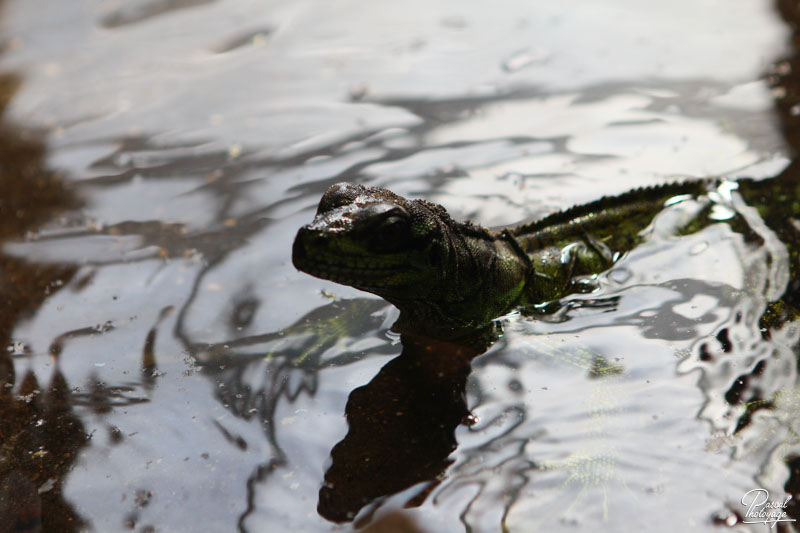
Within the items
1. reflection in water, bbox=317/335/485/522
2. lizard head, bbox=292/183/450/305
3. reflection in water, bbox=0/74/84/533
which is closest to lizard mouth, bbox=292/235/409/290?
lizard head, bbox=292/183/450/305

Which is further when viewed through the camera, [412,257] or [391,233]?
[412,257]

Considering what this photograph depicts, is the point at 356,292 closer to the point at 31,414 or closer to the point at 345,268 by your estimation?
the point at 345,268

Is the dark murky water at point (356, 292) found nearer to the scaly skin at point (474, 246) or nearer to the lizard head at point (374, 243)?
the scaly skin at point (474, 246)

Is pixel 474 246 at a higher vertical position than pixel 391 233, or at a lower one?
lower

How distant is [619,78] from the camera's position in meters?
6.82

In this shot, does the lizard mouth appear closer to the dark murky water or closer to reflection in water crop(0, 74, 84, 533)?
the dark murky water

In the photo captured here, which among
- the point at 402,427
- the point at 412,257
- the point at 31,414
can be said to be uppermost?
the point at 412,257

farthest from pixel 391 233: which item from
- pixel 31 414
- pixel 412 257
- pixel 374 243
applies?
pixel 31 414

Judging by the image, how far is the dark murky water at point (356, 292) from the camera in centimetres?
349

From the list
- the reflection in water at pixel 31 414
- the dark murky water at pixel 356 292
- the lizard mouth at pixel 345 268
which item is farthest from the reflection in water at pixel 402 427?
the reflection in water at pixel 31 414

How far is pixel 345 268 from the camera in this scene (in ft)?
12.1

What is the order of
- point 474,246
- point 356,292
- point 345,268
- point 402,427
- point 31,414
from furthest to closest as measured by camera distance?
point 356,292 → point 474,246 → point 31,414 → point 402,427 → point 345,268

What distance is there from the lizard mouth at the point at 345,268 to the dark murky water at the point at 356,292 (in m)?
0.62

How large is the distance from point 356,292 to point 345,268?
3.46 feet
